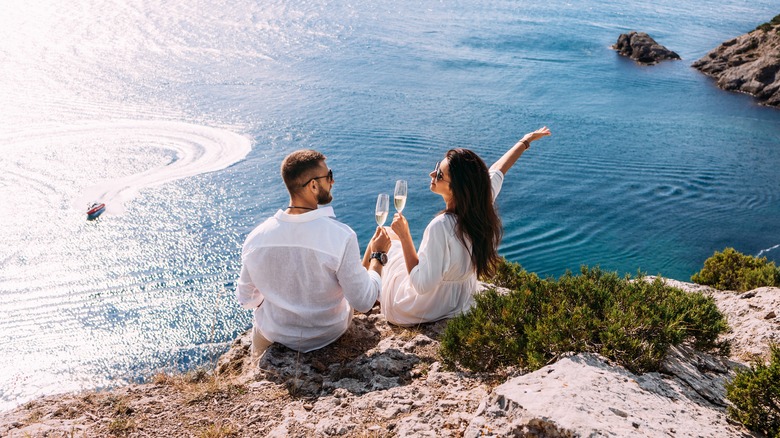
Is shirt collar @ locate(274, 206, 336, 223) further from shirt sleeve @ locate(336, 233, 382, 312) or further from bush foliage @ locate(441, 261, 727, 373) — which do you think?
bush foliage @ locate(441, 261, 727, 373)

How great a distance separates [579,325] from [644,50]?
4169 centimetres

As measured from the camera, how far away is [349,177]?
22.2 m

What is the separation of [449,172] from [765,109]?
Result: 33.1 m

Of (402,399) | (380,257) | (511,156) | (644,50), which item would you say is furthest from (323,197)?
(644,50)

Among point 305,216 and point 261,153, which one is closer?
point 305,216

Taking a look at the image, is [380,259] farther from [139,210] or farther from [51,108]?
[51,108]

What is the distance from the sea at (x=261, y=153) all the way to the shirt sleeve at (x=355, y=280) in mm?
1929

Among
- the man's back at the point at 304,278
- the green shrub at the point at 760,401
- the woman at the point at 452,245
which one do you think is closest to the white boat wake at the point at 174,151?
the man's back at the point at 304,278

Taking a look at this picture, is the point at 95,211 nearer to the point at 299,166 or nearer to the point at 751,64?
the point at 299,166

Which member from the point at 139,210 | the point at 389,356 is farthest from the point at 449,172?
the point at 139,210

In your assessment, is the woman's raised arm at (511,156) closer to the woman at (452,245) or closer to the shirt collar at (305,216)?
the woman at (452,245)

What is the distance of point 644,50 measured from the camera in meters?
41.4

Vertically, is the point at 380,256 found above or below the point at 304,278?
below

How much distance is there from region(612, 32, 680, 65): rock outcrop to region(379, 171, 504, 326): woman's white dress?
3961cm
